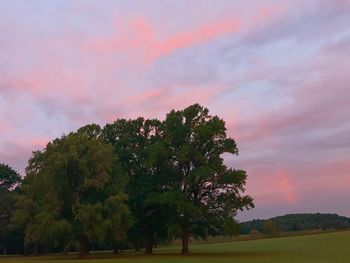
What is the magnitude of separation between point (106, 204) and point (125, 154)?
14.3m

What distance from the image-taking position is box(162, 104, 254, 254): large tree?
221 ft

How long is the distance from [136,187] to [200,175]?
13.3 meters

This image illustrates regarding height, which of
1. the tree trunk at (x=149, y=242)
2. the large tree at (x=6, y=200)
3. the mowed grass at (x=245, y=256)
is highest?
the large tree at (x=6, y=200)

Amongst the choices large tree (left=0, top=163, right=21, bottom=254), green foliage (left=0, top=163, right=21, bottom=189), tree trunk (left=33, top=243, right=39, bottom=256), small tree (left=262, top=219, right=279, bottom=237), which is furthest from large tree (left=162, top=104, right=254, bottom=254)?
small tree (left=262, top=219, right=279, bottom=237)

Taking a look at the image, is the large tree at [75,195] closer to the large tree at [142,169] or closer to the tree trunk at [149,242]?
the large tree at [142,169]

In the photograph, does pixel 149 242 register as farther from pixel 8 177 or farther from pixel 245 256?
pixel 8 177

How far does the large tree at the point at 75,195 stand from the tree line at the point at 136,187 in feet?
0.41

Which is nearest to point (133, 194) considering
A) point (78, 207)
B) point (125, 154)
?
point (125, 154)

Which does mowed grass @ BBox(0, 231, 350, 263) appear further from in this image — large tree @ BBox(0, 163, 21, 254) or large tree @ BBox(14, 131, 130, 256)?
large tree @ BBox(0, 163, 21, 254)

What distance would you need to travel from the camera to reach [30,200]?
70.2 metres

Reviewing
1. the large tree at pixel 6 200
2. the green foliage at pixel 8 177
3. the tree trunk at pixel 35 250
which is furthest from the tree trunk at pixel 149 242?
the green foliage at pixel 8 177

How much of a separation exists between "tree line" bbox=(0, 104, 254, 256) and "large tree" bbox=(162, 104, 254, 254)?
0.44 ft

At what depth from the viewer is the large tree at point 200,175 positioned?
67250 mm

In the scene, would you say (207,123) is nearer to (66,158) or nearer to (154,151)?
(154,151)
